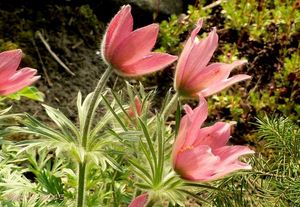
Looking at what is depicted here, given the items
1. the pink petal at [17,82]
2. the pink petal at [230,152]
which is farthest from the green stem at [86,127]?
the pink petal at [230,152]

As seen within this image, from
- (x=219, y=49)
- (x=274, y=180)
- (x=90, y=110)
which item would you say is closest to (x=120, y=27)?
(x=90, y=110)

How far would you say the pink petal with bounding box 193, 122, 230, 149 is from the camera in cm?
108

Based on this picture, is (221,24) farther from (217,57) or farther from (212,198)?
(212,198)

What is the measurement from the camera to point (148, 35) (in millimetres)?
1146

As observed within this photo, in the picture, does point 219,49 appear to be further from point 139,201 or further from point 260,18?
point 139,201

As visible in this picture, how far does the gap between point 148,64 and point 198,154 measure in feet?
0.67

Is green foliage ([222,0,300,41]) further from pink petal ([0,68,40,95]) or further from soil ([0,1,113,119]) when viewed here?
pink petal ([0,68,40,95])

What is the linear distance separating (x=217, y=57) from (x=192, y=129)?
2749mm

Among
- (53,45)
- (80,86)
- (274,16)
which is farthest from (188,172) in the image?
(274,16)

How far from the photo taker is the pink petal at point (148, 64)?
1155mm

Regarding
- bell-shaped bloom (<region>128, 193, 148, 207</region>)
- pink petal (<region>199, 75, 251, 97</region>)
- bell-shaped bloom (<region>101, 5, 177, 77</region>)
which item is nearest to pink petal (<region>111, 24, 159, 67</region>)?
bell-shaped bloom (<region>101, 5, 177, 77</region>)

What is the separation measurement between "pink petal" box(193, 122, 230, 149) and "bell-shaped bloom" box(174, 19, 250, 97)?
0.10 meters

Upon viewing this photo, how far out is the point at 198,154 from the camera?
1028 millimetres

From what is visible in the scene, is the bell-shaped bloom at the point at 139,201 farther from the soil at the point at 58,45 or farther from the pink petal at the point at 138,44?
the soil at the point at 58,45
